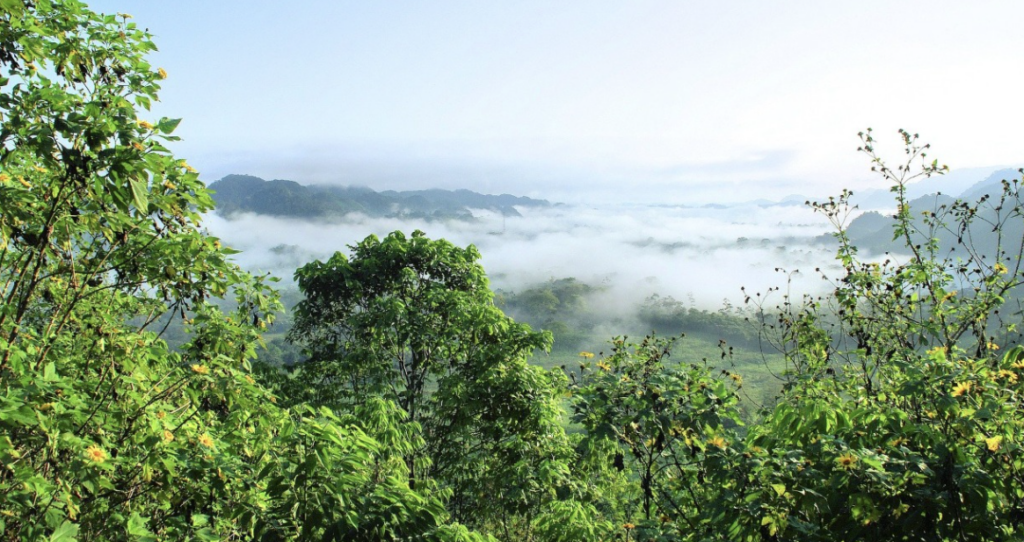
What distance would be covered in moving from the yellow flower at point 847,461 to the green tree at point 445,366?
6.23 meters

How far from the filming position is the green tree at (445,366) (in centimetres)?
1086

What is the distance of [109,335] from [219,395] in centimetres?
155

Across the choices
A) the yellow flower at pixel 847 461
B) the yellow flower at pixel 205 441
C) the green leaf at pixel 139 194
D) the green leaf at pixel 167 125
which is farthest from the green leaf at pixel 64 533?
the yellow flower at pixel 847 461

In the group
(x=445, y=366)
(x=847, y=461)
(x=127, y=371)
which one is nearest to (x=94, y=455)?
(x=127, y=371)

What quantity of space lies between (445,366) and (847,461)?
10.9 m

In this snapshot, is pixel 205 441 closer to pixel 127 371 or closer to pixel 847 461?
pixel 127 371

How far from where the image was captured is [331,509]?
141 inches

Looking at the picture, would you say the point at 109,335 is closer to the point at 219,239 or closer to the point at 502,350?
the point at 219,239

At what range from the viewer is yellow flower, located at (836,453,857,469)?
3.72 metres

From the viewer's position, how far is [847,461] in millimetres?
3719

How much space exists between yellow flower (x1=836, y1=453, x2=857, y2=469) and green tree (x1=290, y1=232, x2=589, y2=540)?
6234mm

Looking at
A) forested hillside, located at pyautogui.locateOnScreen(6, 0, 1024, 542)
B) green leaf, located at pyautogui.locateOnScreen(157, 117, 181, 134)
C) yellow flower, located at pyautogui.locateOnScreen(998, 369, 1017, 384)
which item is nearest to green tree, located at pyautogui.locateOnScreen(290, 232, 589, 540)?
forested hillside, located at pyautogui.locateOnScreen(6, 0, 1024, 542)

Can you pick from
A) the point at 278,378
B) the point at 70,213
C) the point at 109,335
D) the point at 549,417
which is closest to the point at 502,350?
the point at 549,417

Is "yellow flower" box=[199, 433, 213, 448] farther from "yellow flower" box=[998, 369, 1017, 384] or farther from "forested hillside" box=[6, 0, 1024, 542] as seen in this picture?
"yellow flower" box=[998, 369, 1017, 384]
